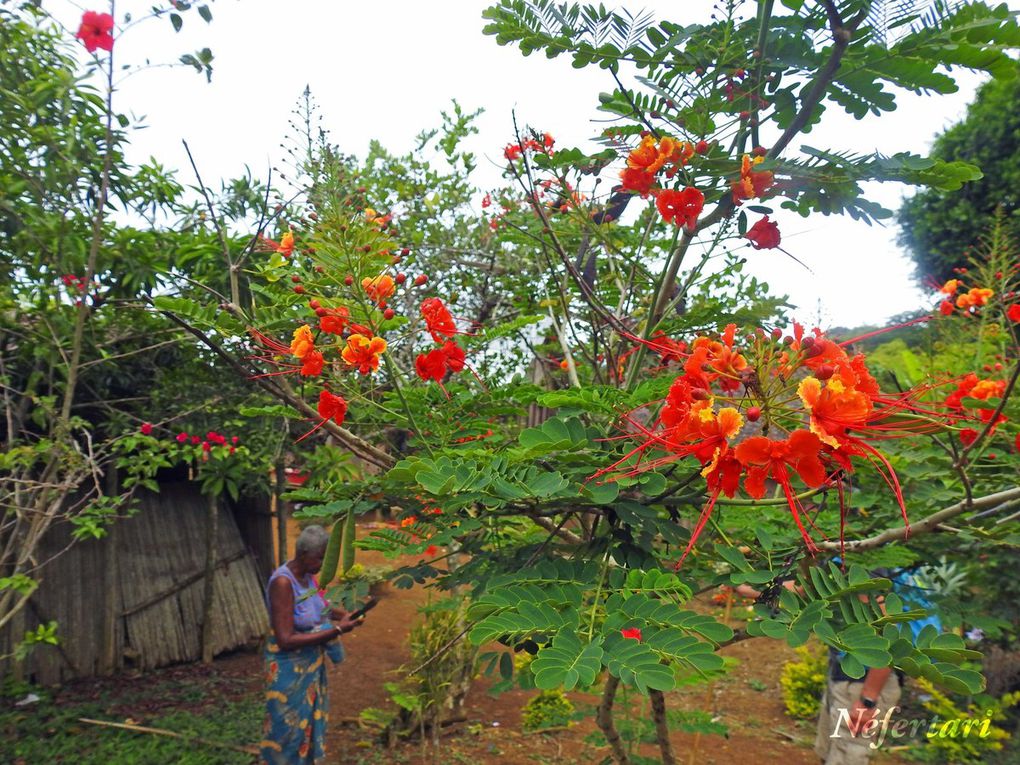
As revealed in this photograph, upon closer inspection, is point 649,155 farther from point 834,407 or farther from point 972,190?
point 972,190

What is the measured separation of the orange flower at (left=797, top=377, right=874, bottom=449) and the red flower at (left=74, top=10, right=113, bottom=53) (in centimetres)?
276

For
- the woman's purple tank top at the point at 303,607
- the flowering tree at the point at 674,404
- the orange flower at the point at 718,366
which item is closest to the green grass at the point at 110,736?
the woman's purple tank top at the point at 303,607

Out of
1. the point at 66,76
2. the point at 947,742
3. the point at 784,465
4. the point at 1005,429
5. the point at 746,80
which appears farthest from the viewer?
the point at 947,742

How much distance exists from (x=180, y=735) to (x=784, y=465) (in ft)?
14.1

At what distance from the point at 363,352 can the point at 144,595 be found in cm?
465

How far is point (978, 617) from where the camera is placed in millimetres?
2365

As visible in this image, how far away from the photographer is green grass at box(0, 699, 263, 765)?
3.79 meters

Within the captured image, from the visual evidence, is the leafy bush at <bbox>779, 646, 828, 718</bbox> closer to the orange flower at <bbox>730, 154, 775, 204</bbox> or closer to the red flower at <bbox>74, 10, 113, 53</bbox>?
the orange flower at <bbox>730, 154, 775, 204</bbox>

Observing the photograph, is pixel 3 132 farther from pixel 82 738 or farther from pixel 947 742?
pixel 947 742

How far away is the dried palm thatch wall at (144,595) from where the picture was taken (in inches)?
184

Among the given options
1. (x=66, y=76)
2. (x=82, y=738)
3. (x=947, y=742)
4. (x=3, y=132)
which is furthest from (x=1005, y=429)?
(x=82, y=738)

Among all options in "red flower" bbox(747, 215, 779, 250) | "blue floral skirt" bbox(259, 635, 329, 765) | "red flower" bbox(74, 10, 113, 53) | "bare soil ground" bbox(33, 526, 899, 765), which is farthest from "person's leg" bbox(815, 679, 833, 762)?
"red flower" bbox(74, 10, 113, 53)

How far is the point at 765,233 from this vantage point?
1.51 m

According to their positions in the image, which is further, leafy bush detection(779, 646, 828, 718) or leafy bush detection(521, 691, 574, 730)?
leafy bush detection(779, 646, 828, 718)
